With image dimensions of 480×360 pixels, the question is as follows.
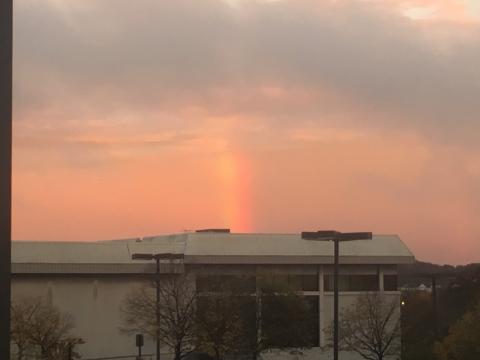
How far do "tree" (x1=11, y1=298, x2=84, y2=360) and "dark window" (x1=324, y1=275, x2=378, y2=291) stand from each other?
23.9m

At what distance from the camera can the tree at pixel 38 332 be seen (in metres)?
45.2

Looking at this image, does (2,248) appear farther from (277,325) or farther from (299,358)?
(299,358)

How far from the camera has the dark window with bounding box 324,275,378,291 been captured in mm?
67000

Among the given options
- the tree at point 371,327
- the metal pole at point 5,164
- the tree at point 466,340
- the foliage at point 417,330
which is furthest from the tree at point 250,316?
the metal pole at point 5,164

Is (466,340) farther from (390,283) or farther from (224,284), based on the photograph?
(390,283)

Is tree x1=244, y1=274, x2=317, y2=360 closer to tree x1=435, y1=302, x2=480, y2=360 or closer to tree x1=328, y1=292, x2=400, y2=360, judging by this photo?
tree x1=328, y1=292, x2=400, y2=360

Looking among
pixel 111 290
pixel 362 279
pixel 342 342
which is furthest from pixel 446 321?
pixel 111 290

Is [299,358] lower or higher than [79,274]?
lower

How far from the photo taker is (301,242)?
2645 inches

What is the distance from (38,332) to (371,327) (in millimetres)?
21460

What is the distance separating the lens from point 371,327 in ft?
183

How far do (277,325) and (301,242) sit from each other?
1762 centimetres

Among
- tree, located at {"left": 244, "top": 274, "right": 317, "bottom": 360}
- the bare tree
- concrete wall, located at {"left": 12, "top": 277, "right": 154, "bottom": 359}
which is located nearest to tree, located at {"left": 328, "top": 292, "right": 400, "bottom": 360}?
tree, located at {"left": 244, "top": 274, "right": 317, "bottom": 360}

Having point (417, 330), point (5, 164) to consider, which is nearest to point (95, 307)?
point (417, 330)
